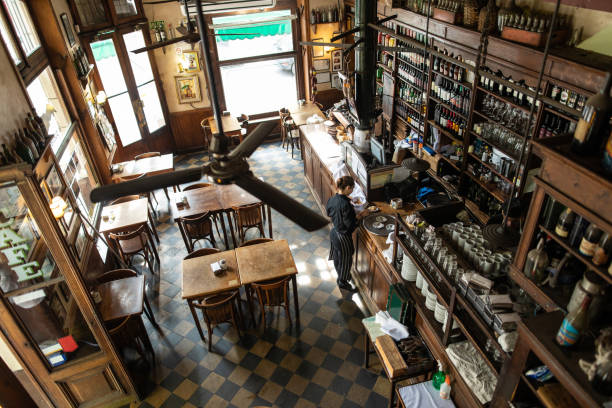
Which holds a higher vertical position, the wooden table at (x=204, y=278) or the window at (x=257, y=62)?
the window at (x=257, y=62)

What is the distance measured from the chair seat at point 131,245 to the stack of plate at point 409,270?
423 cm

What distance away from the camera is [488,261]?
3.31m

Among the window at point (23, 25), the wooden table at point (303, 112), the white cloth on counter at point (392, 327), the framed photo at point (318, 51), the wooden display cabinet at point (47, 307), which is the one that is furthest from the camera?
the framed photo at point (318, 51)

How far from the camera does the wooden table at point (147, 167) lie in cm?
760

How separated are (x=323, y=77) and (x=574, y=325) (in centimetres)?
953

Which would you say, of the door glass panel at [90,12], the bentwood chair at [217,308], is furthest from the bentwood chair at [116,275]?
the door glass panel at [90,12]

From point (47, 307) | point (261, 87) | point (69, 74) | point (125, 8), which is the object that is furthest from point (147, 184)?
point (261, 87)

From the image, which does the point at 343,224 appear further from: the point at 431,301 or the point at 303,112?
the point at 303,112

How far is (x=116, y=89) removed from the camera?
28.0 feet

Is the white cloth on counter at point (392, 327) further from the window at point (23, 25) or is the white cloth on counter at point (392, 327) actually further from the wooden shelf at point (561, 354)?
the window at point (23, 25)

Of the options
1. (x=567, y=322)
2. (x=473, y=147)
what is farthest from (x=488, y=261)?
(x=473, y=147)

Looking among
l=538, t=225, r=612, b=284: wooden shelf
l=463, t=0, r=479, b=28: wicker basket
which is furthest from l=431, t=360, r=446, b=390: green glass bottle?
l=463, t=0, r=479, b=28: wicker basket

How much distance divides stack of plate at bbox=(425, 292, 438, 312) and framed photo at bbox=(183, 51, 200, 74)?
8.24 m

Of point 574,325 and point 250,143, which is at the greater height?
point 250,143
